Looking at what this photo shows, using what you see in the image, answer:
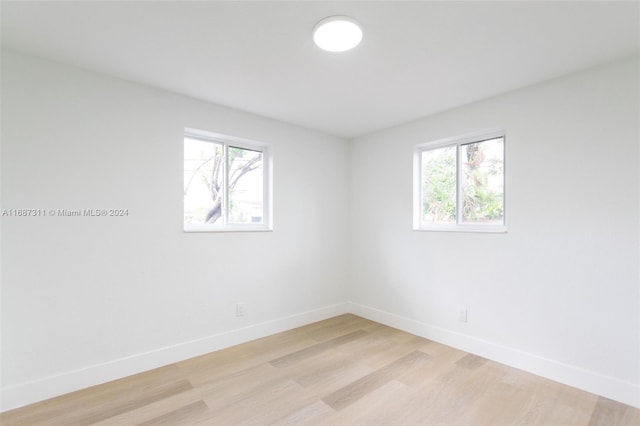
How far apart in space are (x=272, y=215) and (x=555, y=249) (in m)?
2.61

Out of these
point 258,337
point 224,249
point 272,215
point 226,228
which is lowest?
point 258,337

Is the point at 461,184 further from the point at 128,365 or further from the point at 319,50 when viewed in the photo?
the point at 128,365

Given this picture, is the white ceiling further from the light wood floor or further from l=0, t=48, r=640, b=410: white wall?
the light wood floor

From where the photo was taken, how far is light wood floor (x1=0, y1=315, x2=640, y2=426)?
6.12 feet

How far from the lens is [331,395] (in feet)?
6.95

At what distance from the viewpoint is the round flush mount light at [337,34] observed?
1.71 m

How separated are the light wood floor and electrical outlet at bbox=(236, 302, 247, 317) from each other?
346mm

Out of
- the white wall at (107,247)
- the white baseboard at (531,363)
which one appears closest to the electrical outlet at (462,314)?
the white baseboard at (531,363)

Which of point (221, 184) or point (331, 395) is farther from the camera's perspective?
point (221, 184)

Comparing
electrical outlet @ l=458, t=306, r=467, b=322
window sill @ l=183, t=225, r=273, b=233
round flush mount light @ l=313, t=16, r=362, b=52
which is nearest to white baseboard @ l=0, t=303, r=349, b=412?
window sill @ l=183, t=225, r=273, b=233

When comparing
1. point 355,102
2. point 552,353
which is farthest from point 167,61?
point 552,353

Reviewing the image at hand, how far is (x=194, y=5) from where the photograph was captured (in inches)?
63.0

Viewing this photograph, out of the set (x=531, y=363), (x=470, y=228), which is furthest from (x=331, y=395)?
(x=470, y=228)

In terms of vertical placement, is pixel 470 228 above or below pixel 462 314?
above
